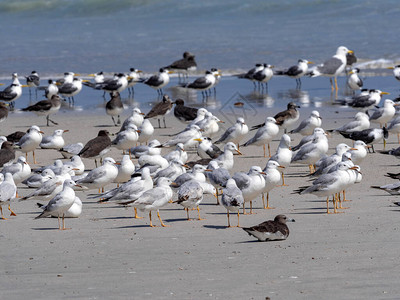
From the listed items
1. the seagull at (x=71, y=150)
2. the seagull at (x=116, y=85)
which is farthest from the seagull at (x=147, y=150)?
the seagull at (x=116, y=85)

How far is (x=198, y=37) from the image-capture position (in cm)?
3912

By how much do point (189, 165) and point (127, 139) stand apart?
268 centimetres

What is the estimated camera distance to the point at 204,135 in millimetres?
16234

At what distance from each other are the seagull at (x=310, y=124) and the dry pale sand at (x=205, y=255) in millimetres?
4362

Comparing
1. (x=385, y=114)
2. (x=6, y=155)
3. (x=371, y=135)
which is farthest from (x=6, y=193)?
(x=385, y=114)

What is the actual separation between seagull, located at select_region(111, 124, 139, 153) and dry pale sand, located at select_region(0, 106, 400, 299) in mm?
3578

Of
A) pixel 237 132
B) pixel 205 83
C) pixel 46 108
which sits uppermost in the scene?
pixel 237 132

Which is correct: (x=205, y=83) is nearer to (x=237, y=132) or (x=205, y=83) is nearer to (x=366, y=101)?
(x=366, y=101)

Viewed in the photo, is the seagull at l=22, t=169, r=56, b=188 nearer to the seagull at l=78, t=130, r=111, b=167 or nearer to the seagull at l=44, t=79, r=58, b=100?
the seagull at l=78, t=130, r=111, b=167

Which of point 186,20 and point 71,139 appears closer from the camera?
point 71,139

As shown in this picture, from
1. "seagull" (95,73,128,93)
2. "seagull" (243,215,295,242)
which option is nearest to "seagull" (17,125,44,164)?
"seagull" (243,215,295,242)

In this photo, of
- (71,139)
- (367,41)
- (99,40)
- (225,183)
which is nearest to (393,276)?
(225,183)

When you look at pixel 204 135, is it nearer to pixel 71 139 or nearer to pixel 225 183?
pixel 71 139

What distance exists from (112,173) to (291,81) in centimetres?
1577
